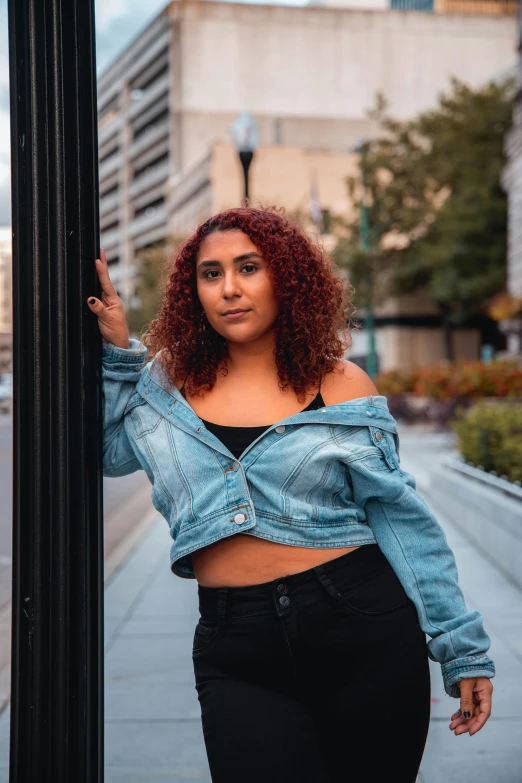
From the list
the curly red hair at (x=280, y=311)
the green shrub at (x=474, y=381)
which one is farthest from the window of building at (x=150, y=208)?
the curly red hair at (x=280, y=311)

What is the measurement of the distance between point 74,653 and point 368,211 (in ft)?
121

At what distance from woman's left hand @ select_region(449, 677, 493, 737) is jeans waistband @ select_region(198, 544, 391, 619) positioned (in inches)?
15.9

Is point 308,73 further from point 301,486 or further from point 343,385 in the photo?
point 301,486

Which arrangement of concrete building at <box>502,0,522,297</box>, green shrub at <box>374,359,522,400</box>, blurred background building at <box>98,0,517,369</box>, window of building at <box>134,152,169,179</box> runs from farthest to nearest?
window of building at <box>134,152,169,179</box>
blurred background building at <box>98,0,517,369</box>
concrete building at <box>502,0,522,297</box>
green shrub at <box>374,359,522,400</box>

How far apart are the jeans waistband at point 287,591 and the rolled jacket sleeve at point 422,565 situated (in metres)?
0.14

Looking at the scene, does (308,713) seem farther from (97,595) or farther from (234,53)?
(234,53)

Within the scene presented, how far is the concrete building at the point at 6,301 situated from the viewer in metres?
2.17

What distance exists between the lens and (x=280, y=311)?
2.30 meters

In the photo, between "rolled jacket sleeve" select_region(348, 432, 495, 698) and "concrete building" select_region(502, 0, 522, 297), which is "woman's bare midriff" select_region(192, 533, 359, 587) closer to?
"rolled jacket sleeve" select_region(348, 432, 495, 698)

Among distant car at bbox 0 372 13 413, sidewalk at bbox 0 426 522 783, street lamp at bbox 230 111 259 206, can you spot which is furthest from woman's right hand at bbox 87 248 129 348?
street lamp at bbox 230 111 259 206

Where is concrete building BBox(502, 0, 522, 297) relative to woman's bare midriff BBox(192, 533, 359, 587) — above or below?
above

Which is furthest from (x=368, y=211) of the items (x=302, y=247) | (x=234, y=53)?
(x=302, y=247)

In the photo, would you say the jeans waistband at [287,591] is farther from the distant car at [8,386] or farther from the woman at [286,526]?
the distant car at [8,386]

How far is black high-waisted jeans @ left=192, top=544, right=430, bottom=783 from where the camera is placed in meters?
2.04
